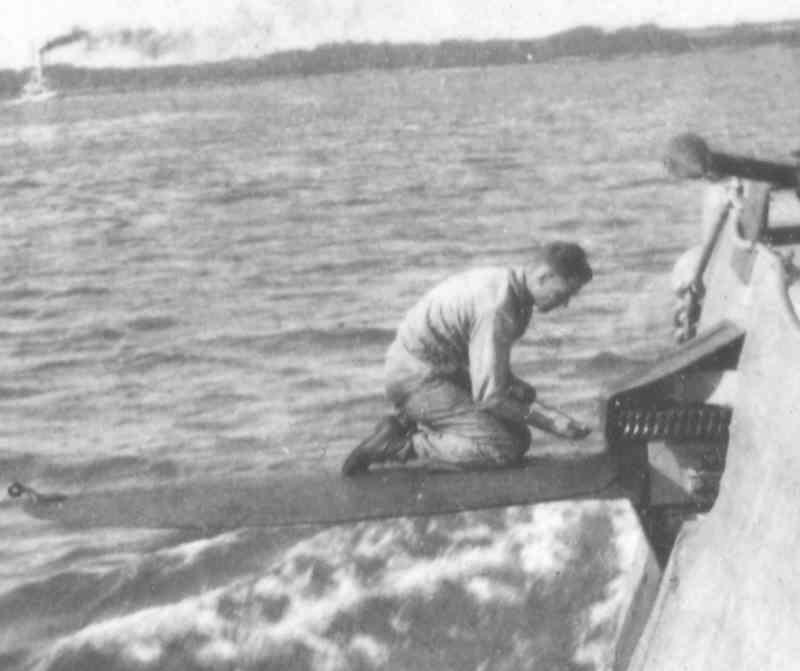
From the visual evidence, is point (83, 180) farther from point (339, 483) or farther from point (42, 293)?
point (339, 483)

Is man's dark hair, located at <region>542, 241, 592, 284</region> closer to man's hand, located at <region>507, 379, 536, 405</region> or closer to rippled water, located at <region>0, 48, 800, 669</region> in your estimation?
man's hand, located at <region>507, 379, 536, 405</region>

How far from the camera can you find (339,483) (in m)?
6.23

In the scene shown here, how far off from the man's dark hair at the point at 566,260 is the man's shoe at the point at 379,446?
113 centimetres

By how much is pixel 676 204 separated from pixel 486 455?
2032 centimetres

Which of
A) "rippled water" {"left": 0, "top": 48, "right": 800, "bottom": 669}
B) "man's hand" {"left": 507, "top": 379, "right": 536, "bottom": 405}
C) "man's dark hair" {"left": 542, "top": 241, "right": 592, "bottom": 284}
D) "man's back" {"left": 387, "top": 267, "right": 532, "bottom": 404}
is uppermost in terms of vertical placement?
"man's dark hair" {"left": 542, "top": 241, "right": 592, "bottom": 284}

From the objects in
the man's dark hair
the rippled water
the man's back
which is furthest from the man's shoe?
the rippled water

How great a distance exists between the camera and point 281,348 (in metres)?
16.3

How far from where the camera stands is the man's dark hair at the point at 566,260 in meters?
5.79

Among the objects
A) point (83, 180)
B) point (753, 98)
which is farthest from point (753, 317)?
point (753, 98)

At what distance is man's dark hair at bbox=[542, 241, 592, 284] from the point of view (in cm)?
579

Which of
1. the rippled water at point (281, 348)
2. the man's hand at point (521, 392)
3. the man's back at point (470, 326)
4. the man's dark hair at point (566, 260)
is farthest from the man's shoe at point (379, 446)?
the rippled water at point (281, 348)

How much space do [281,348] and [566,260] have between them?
10694 mm

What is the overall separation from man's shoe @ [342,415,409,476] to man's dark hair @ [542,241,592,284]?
1.13 metres

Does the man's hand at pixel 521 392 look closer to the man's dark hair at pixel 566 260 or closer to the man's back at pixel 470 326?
the man's back at pixel 470 326
